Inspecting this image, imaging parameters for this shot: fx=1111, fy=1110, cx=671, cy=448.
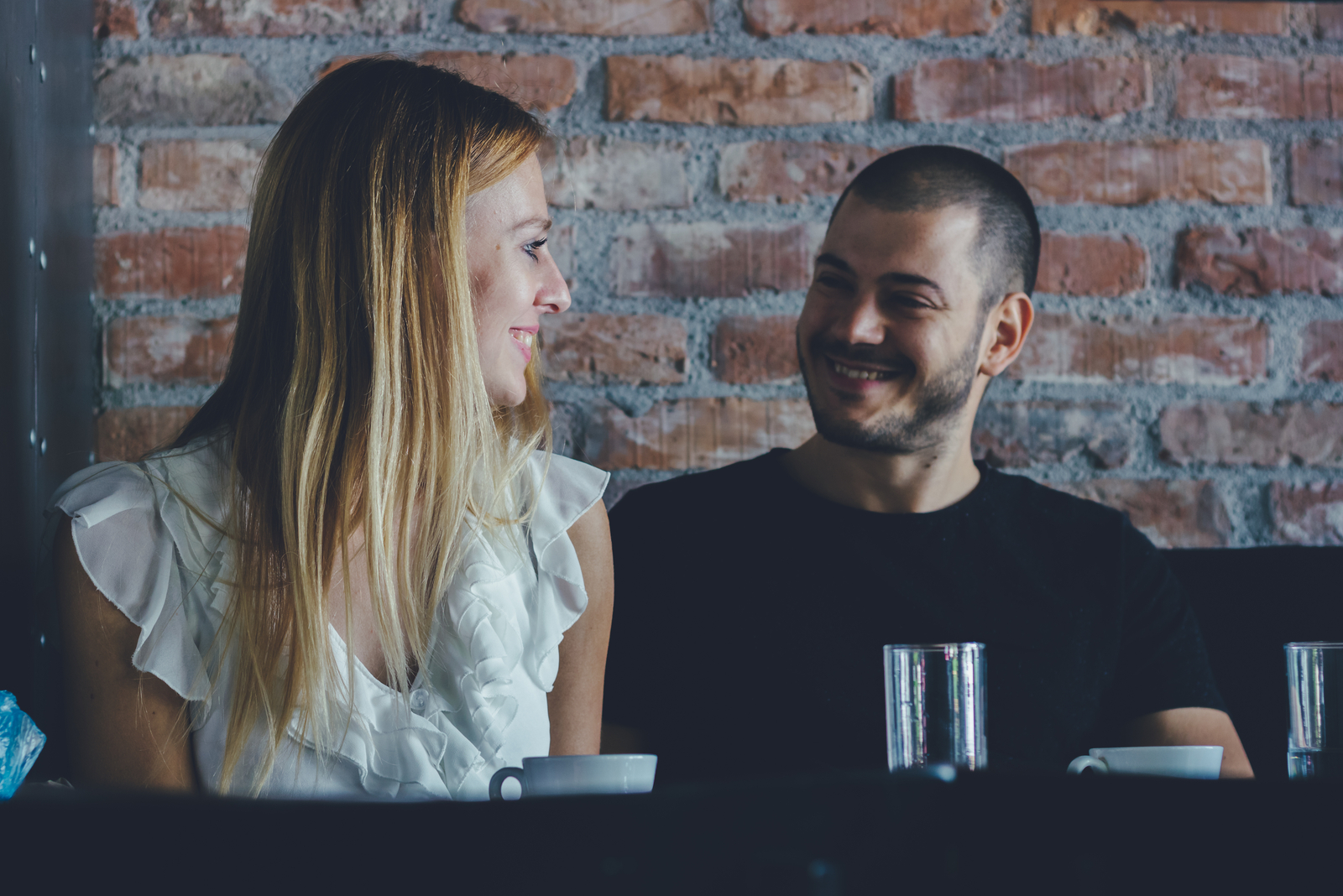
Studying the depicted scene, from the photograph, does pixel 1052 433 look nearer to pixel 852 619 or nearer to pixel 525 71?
pixel 852 619

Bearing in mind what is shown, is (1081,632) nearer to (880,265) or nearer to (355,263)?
(880,265)

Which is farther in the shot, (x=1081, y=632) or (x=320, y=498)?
(x=1081, y=632)

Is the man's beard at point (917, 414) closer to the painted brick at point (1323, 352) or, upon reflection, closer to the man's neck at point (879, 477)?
the man's neck at point (879, 477)

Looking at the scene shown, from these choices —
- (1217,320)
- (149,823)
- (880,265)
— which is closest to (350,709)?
(149,823)

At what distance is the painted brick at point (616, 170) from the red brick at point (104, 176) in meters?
0.51

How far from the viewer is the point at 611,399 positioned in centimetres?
137

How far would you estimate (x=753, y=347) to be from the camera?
139 centimetres

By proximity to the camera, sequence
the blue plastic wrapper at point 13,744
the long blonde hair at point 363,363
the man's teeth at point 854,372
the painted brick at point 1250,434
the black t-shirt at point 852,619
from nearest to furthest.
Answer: the blue plastic wrapper at point 13,744 < the long blonde hair at point 363,363 < the black t-shirt at point 852,619 < the man's teeth at point 854,372 < the painted brick at point 1250,434

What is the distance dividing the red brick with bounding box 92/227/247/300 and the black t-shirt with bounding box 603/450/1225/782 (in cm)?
56

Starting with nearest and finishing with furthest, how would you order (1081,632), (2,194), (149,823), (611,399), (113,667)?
(149,823), (113,667), (2,194), (1081,632), (611,399)

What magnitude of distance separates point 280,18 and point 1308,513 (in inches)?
55.8

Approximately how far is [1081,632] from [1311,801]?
100 centimetres

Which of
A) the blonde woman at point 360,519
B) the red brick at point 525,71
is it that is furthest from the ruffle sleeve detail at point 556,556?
the red brick at point 525,71

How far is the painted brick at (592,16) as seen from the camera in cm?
139
